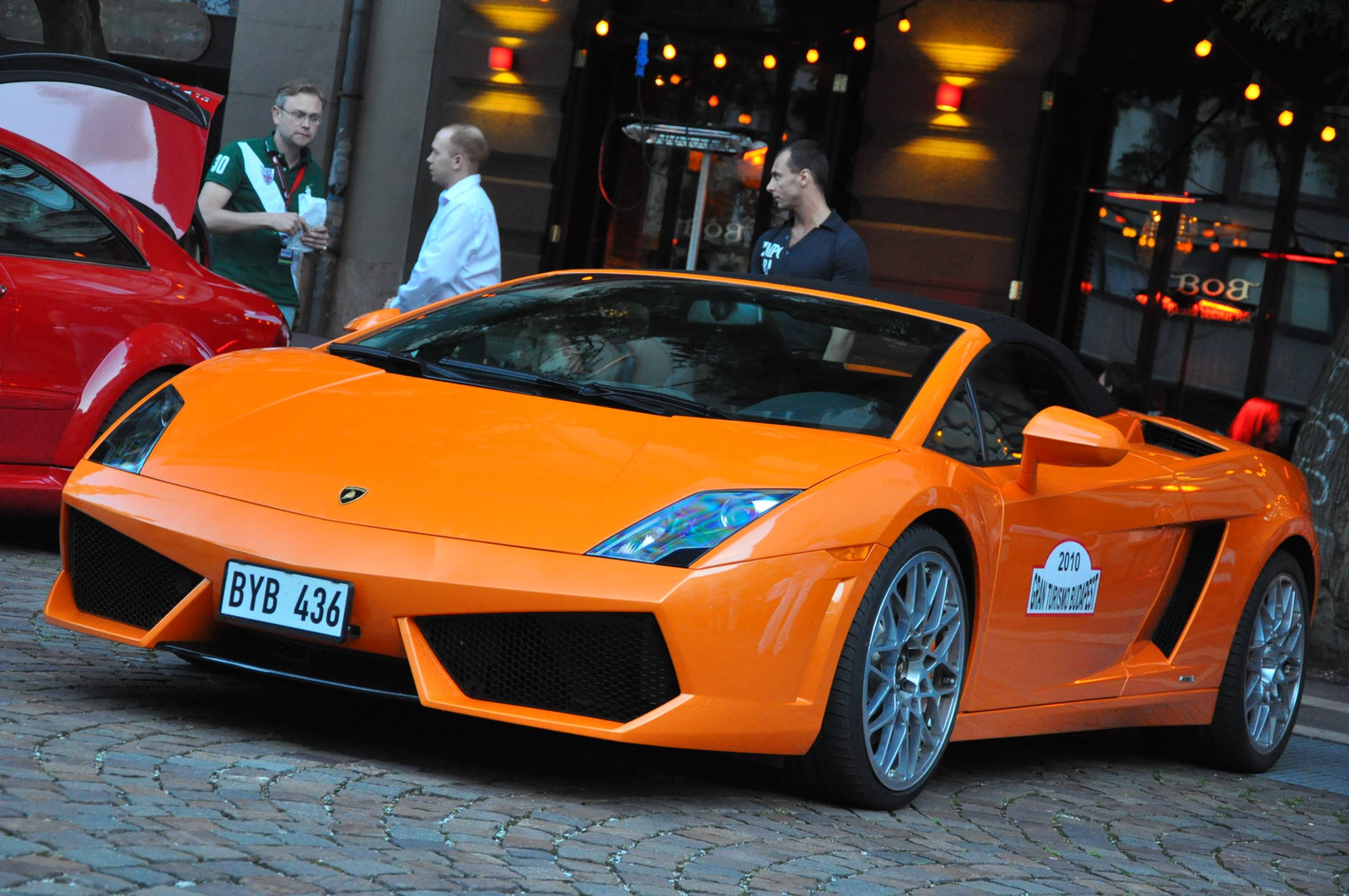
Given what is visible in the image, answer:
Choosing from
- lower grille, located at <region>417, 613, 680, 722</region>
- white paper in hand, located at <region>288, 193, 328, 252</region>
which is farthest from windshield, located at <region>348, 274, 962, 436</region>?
white paper in hand, located at <region>288, 193, 328, 252</region>

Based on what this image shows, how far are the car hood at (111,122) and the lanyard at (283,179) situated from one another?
915 mm

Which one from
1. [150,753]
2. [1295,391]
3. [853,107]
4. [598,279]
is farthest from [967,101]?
[150,753]

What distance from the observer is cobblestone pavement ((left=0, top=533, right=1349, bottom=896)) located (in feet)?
9.57

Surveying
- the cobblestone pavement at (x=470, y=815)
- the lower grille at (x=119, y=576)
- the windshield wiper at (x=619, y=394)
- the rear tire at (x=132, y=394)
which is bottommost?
the cobblestone pavement at (x=470, y=815)

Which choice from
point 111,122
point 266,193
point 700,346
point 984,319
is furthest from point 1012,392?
point 266,193

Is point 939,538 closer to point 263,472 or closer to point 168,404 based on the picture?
point 263,472

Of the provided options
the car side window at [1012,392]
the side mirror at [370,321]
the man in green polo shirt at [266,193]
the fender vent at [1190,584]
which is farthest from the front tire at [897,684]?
the man in green polo shirt at [266,193]

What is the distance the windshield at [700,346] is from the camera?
14.2 ft

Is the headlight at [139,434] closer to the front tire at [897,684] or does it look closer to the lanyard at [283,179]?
the front tire at [897,684]

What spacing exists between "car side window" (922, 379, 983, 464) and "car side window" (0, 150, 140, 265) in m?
3.39

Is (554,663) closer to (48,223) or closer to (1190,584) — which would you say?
(1190,584)

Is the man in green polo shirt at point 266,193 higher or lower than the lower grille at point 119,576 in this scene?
higher

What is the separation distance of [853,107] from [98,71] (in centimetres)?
811

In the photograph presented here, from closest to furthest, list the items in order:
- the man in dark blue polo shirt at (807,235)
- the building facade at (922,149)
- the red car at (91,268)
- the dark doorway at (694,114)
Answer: the red car at (91,268) < the man in dark blue polo shirt at (807,235) < the building facade at (922,149) < the dark doorway at (694,114)
